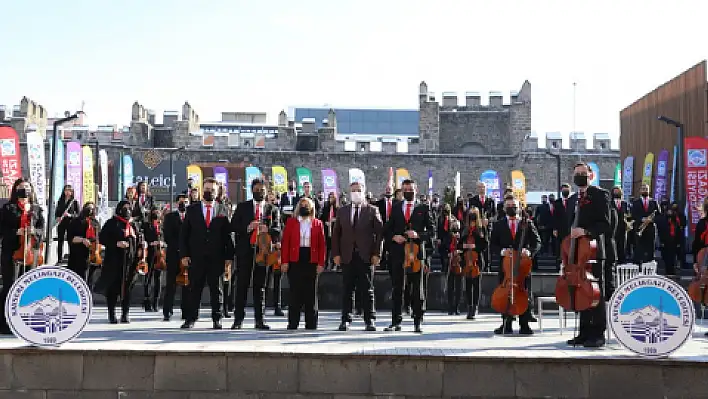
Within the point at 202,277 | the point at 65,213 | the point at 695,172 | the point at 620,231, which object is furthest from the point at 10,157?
the point at 695,172

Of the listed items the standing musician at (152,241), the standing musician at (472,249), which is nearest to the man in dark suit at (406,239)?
the standing musician at (472,249)

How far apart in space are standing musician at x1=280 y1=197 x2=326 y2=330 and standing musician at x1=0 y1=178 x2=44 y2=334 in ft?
9.70

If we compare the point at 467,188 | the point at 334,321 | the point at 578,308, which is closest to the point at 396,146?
the point at 467,188

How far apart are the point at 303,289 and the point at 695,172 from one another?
1389 cm

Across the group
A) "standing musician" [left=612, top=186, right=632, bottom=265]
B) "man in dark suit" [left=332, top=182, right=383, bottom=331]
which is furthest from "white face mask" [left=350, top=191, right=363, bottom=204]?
"standing musician" [left=612, top=186, right=632, bottom=265]

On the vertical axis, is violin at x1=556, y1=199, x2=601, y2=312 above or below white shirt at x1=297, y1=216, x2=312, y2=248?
below

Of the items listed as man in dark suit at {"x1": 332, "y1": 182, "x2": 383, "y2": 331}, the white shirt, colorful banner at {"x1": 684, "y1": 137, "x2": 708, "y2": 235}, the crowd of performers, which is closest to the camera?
the crowd of performers

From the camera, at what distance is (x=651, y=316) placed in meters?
8.32

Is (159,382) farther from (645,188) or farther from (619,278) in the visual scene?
(645,188)

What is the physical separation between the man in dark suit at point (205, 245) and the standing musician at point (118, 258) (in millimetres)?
1210

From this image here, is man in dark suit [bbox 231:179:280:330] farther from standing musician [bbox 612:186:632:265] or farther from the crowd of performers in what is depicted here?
standing musician [bbox 612:186:632:265]

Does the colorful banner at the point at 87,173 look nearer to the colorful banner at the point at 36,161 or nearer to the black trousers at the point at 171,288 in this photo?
the colorful banner at the point at 36,161

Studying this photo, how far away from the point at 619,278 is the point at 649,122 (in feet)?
67.7

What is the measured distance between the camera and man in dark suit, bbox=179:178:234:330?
10938mm
